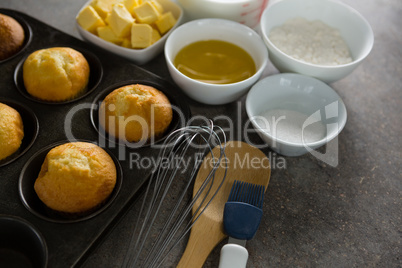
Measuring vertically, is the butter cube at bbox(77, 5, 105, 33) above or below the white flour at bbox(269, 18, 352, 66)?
above

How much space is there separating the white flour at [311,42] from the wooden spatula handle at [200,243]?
72 cm

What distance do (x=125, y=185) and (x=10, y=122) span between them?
1.31 ft

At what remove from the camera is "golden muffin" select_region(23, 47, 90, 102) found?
122cm

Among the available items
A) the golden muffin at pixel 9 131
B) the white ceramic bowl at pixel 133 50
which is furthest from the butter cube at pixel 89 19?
the golden muffin at pixel 9 131

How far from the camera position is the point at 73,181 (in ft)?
3.37

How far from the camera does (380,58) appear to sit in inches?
65.9

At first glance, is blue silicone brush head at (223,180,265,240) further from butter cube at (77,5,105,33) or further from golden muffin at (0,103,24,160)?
butter cube at (77,5,105,33)

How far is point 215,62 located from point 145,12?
12.5 inches

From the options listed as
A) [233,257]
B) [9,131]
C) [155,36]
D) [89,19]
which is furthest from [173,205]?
[89,19]

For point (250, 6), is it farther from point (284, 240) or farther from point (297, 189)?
point (284, 240)

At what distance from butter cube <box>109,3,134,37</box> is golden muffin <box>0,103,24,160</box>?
460mm

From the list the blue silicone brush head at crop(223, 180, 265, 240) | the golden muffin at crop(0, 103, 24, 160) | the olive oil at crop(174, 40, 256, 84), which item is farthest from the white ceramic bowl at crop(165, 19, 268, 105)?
the golden muffin at crop(0, 103, 24, 160)

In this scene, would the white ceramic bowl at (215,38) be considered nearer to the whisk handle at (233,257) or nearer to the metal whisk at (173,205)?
the metal whisk at (173,205)

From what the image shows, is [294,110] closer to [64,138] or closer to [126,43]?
[126,43]
